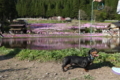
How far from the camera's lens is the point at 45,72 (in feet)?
17.0

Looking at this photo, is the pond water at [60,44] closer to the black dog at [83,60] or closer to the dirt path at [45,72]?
the dirt path at [45,72]

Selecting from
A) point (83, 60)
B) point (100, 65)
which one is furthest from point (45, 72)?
point (100, 65)

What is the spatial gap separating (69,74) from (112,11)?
68136 mm

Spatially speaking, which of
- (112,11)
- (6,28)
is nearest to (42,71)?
(6,28)

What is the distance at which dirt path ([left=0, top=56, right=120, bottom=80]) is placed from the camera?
4660 millimetres

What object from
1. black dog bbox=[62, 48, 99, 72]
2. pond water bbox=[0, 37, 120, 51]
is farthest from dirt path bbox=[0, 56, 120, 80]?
pond water bbox=[0, 37, 120, 51]

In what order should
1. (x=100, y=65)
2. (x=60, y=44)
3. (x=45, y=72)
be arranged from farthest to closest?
(x=60, y=44), (x=100, y=65), (x=45, y=72)

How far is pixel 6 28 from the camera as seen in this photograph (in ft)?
125

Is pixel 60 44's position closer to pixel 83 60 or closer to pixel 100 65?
pixel 100 65

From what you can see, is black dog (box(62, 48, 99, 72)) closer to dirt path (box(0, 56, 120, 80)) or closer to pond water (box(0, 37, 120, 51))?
dirt path (box(0, 56, 120, 80))

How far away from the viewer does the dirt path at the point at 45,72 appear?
4.66 m

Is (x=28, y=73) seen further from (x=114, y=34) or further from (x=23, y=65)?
(x=114, y=34)

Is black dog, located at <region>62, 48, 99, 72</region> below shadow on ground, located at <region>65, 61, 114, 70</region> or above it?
above

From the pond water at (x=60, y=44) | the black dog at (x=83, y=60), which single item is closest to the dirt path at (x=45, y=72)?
the black dog at (x=83, y=60)
